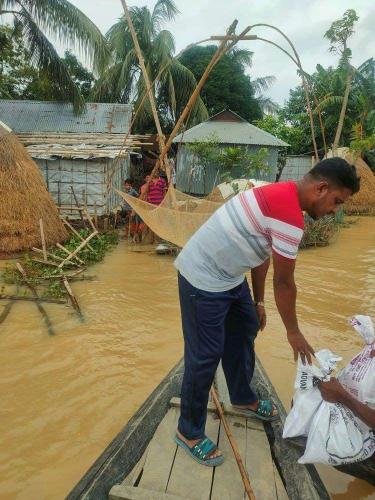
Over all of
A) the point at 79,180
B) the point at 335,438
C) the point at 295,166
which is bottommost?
the point at 335,438

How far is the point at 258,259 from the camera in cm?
161

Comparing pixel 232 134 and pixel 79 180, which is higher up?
pixel 232 134

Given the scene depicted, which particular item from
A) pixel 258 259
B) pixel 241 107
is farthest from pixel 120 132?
pixel 258 259

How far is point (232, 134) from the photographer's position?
1109cm

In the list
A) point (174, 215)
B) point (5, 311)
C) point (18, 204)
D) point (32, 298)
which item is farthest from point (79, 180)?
point (5, 311)

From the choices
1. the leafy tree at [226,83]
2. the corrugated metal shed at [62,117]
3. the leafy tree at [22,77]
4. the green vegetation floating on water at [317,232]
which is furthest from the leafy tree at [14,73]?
the green vegetation floating on water at [317,232]

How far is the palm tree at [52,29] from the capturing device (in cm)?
885

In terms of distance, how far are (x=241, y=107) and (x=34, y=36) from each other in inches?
364

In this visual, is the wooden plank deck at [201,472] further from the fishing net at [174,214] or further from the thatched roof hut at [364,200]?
the thatched roof hut at [364,200]

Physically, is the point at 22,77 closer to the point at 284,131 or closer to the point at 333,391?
the point at 284,131

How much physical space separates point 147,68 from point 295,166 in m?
6.16

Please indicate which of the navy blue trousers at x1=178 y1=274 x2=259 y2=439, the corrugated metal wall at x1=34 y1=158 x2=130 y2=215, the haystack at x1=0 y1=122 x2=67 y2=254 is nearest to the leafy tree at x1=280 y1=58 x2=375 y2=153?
the corrugated metal wall at x1=34 y1=158 x2=130 y2=215

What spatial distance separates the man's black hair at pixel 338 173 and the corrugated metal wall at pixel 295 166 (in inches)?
549

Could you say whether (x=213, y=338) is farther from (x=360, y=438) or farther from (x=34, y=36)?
(x=34, y=36)
